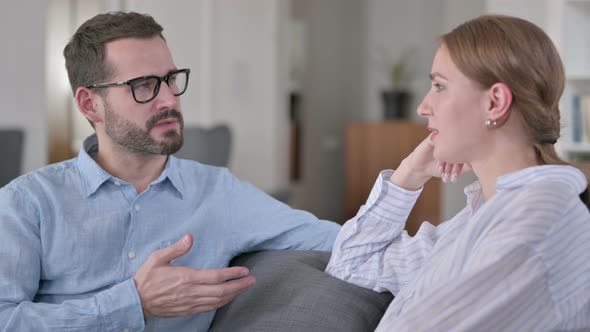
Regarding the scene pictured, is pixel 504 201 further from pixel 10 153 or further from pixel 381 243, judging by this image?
pixel 10 153

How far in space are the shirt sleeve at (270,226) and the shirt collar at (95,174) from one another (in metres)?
0.13

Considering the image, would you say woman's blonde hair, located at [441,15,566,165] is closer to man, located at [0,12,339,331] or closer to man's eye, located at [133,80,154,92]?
man, located at [0,12,339,331]

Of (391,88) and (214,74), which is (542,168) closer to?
(214,74)

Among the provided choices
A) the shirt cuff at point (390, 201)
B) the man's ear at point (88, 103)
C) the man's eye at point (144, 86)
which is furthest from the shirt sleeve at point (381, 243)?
the man's ear at point (88, 103)

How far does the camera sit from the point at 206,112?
5.68 m

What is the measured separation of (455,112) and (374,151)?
6.41m

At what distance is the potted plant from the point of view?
7.83 metres

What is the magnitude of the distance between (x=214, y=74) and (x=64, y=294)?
4207 mm

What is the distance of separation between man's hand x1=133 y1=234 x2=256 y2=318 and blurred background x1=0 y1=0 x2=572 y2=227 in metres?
2.89

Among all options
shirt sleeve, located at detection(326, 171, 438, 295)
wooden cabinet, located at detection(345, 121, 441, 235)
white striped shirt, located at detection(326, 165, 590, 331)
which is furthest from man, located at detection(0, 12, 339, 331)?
wooden cabinet, located at detection(345, 121, 441, 235)

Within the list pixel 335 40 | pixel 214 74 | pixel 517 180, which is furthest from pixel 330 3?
pixel 517 180

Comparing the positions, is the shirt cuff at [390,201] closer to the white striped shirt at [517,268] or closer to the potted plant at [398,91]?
the white striped shirt at [517,268]

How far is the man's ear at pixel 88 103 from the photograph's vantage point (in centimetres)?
184

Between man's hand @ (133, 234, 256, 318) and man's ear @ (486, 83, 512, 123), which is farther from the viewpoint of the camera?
man's hand @ (133, 234, 256, 318)
